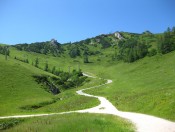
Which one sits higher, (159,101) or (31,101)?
(159,101)

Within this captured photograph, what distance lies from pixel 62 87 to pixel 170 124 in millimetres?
113423

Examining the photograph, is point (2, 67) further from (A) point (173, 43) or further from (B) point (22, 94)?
(A) point (173, 43)

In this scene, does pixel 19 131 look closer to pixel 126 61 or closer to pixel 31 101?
pixel 31 101

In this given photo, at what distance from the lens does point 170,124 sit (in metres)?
24.0

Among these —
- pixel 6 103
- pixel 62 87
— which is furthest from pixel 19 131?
pixel 62 87

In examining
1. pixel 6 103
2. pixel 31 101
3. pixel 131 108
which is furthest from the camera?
pixel 31 101

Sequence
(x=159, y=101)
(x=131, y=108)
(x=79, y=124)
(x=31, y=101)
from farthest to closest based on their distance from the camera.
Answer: (x=31, y=101) < (x=131, y=108) < (x=159, y=101) < (x=79, y=124)

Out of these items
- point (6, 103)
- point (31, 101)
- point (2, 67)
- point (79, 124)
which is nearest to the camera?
point (79, 124)

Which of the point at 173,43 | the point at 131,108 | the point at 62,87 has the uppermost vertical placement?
the point at 173,43

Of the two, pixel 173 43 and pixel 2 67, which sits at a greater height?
pixel 173 43

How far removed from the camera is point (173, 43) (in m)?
153

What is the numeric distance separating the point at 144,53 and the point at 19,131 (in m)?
146

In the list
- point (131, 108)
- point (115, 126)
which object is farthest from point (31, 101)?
point (115, 126)

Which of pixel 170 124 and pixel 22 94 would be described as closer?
pixel 170 124
